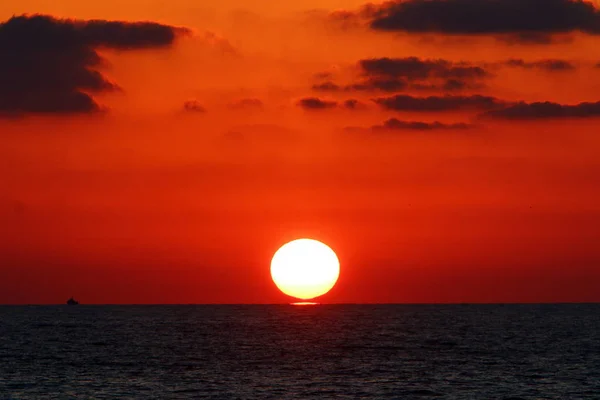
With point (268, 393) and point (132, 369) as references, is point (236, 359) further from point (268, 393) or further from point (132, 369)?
point (268, 393)

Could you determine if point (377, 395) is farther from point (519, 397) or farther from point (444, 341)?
point (444, 341)

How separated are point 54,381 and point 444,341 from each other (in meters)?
83.3

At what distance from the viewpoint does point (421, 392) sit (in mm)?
97938

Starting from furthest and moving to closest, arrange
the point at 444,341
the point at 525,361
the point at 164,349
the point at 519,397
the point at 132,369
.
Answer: the point at 444,341
the point at 164,349
the point at 525,361
the point at 132,369
the point at 519,397

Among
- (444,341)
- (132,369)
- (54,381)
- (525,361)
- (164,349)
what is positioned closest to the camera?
(54,381)

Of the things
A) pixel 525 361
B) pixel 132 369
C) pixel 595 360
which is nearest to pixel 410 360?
pixel 525 361

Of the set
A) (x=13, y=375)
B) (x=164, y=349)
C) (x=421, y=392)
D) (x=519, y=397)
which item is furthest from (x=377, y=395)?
(x=164, y=349)

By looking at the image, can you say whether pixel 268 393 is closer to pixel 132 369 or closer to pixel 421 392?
pixel 421 392

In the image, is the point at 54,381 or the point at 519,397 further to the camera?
the point at 54,381

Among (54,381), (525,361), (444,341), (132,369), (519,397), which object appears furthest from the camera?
(444,341)

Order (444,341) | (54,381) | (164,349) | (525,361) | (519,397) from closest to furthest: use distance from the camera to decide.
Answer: (519,397)
(54,381)
(525,361)
(164,349)
(444,341)

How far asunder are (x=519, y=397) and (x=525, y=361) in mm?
37531

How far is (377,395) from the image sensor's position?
Answer: 9556 cm

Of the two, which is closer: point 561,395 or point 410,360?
point 561,395
